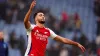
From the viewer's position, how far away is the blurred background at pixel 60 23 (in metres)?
13.5

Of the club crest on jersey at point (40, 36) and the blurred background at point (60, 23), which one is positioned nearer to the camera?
the club crest on jersey at point (40, 36)

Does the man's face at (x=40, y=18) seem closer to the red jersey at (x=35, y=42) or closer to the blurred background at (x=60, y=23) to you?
the red jersey at (x=35, y=42)

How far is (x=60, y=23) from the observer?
14.6 m

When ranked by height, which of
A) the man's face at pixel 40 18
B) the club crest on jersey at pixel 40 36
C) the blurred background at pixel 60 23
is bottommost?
the blurred background at pixel 60 23

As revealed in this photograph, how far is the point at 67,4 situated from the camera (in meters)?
14.9

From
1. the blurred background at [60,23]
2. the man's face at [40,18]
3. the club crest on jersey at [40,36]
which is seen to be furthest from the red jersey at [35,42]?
the blurred background at [60,23]

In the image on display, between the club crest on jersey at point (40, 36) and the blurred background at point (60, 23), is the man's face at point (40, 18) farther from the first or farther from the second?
the blurred background at point (60, 23)

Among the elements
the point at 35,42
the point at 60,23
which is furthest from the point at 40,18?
the point at 60,23

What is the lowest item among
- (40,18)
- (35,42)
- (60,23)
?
(60,23)

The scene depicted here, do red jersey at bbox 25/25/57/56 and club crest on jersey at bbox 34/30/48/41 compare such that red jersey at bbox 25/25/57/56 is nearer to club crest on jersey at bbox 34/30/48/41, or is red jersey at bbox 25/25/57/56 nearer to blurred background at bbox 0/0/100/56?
club crest on jersey at bbox 34/30/48/41

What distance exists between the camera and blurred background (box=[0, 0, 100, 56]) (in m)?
13.5

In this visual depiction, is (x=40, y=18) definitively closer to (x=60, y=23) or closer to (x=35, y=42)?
(x=35, y=42)

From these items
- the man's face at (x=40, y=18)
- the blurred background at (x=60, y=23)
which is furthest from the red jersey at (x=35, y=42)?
the blurred background at (x=60, y=23)

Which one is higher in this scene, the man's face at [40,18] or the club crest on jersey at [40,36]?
the man's face at [40,18]
